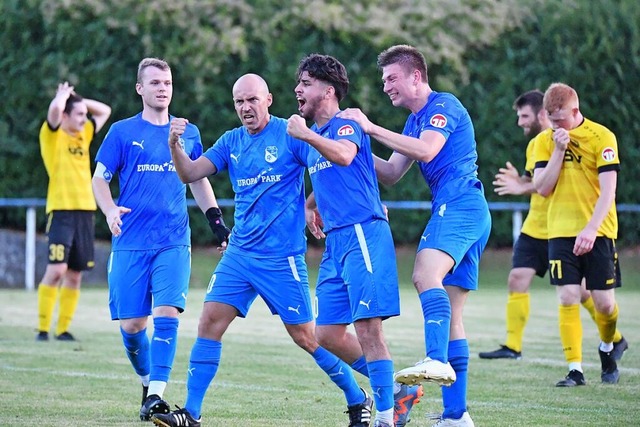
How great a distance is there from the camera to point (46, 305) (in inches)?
496

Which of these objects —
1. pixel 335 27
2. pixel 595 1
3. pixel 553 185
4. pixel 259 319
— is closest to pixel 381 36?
pixel 335 27

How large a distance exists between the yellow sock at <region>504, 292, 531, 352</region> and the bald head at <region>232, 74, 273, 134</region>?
4.59 meters

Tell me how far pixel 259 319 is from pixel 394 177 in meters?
7.73

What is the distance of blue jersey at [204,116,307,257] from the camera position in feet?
24.1

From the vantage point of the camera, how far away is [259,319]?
14953mm

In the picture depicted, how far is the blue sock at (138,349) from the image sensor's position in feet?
26.5

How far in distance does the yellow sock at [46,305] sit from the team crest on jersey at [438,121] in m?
6.53

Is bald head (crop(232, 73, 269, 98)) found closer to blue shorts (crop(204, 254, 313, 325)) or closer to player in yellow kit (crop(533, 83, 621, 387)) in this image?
blue shorts (crop(204, 254, 313, 325))

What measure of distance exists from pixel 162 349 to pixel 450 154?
2174 millimetres

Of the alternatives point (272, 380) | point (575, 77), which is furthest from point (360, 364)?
point (575, 77)

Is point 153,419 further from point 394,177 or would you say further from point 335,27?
point 335,27

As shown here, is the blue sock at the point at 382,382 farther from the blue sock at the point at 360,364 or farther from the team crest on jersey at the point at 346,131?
the team crest on jersey at the point at 346,131

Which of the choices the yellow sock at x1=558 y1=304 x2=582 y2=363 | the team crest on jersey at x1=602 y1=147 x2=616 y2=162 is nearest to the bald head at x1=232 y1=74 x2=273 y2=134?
the team crest on jersey at x1=602 y1=147 x2=616 y2=162

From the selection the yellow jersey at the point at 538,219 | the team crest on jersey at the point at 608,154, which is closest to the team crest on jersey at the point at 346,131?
the team crest on jersey at the point at 608,154
